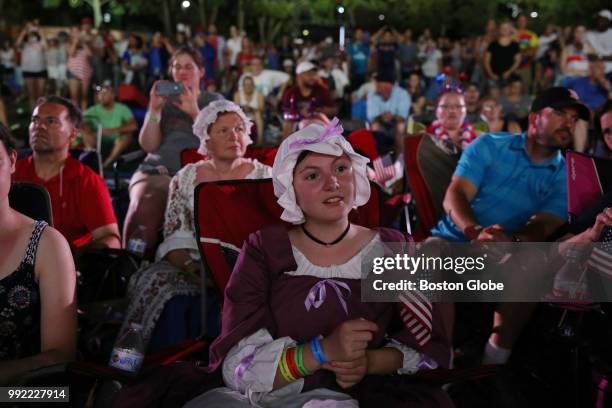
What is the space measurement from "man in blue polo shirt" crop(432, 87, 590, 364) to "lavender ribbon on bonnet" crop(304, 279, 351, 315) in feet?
4.77

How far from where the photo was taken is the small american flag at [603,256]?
9.40ft

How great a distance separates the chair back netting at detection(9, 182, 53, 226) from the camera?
2.92 metres

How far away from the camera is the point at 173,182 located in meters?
3.96

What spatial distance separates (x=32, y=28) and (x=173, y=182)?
1209cm

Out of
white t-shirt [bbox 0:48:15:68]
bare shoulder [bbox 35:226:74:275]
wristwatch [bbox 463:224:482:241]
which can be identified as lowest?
wristwatch [bbox 463:224:482:241]

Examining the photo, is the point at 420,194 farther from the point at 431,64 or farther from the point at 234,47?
the point at 234,47

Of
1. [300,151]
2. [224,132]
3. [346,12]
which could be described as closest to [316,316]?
[300,151]

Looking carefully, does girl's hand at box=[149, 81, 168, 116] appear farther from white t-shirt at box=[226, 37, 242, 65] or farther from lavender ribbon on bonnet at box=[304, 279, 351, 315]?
white t-shirt at box=[226, 37, 242, 65]

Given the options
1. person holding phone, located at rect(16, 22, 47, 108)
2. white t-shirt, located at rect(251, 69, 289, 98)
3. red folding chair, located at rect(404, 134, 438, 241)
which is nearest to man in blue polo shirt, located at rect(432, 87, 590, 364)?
red folding chair, located at rect(404, 134, 438, 241)

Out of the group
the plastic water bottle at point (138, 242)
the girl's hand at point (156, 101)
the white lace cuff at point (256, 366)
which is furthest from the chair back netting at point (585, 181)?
the girl's hand at point (156, 101)

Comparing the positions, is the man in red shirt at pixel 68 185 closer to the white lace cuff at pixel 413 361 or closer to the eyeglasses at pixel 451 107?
the white lace cuff at pixel 413 361

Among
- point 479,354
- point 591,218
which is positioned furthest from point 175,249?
point 591,218

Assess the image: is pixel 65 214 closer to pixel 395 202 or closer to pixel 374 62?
pixel 395 202

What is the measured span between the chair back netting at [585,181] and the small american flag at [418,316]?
1.35 metres
